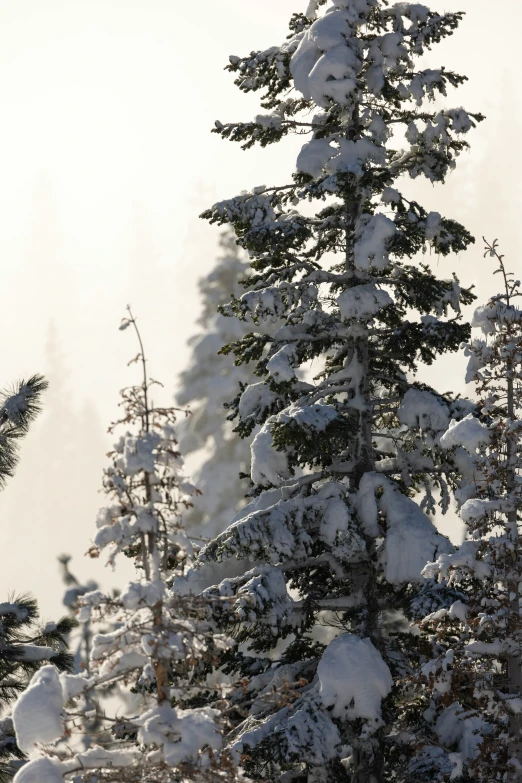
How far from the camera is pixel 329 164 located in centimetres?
1255

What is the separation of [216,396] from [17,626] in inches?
768

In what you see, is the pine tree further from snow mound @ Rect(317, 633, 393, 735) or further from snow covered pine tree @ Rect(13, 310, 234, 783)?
snow covered pine tree @ Rect(13, 310, 234, 783)

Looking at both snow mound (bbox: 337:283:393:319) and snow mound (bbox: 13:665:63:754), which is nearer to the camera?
snow mound (bbox: 13:665:63:754)

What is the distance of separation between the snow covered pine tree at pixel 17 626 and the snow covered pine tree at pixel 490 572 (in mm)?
4953

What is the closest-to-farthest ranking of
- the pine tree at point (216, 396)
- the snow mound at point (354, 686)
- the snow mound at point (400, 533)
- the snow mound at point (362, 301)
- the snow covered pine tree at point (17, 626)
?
the snow mound at point (354, 686) < the snow mound at point (400, 533) < the snow covered pine tree at point (17, 626) < the snow mound at point (362, 301) < the pine tree at point (216, 396)

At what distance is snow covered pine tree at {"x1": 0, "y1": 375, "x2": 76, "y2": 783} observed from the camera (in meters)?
12.3

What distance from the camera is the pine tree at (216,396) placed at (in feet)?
103

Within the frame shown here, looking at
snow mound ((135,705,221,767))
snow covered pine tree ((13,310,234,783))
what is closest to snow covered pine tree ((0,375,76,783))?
snow covered pine tree ((13,310,234,783))

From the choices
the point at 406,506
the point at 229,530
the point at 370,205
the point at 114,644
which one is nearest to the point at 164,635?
the point at 114,644

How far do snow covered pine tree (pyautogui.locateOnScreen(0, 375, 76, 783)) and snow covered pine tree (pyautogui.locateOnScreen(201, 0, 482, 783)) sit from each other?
246 centimetres

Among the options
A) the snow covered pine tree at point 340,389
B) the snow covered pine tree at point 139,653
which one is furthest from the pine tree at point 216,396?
the snow covered pine tree at point 139,653

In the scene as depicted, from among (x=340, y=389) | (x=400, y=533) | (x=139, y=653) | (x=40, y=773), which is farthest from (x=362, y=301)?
(x=40, y=773)

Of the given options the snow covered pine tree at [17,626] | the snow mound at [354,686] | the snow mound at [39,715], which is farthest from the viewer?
the snow covered pine tree at [17,626]

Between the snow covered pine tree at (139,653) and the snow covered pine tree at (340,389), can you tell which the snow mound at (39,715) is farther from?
the snow covered pine tree at (340,389)
